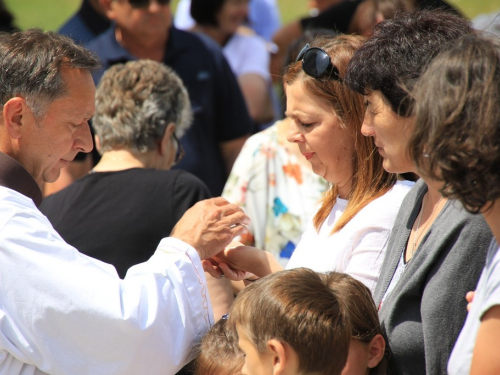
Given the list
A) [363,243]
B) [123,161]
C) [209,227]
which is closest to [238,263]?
[209,227]

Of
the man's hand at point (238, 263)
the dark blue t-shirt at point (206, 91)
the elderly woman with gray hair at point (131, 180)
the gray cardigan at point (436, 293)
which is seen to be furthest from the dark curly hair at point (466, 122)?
the dark blue t-shirt at point (206, 91)

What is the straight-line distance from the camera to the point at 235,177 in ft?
11.8

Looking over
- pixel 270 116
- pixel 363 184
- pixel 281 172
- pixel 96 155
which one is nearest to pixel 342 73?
pixel 363 184

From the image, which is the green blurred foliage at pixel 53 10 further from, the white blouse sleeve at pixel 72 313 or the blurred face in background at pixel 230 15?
the white blouse sleeve at pixel 72 313

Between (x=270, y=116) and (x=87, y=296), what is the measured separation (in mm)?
3843

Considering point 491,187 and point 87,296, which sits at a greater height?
point 491,187

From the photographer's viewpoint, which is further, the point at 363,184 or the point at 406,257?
the point at 363,184

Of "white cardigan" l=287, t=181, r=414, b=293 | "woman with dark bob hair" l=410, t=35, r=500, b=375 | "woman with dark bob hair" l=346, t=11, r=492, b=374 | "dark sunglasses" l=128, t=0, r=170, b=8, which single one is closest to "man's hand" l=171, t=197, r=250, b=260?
"white cardigan" l=287, t=181, r=414, b=293

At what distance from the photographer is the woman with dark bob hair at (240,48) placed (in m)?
5.42

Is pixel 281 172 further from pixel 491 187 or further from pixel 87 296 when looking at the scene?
pixel 491 187

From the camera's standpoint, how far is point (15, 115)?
2113 millimetres

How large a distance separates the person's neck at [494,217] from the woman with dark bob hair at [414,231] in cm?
15

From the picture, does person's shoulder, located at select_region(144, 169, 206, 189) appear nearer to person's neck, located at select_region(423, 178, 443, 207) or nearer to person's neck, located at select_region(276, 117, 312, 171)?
person's neck, located at select_region(276, 117, 312, 171)

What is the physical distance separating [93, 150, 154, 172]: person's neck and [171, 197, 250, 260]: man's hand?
28.9 inches
